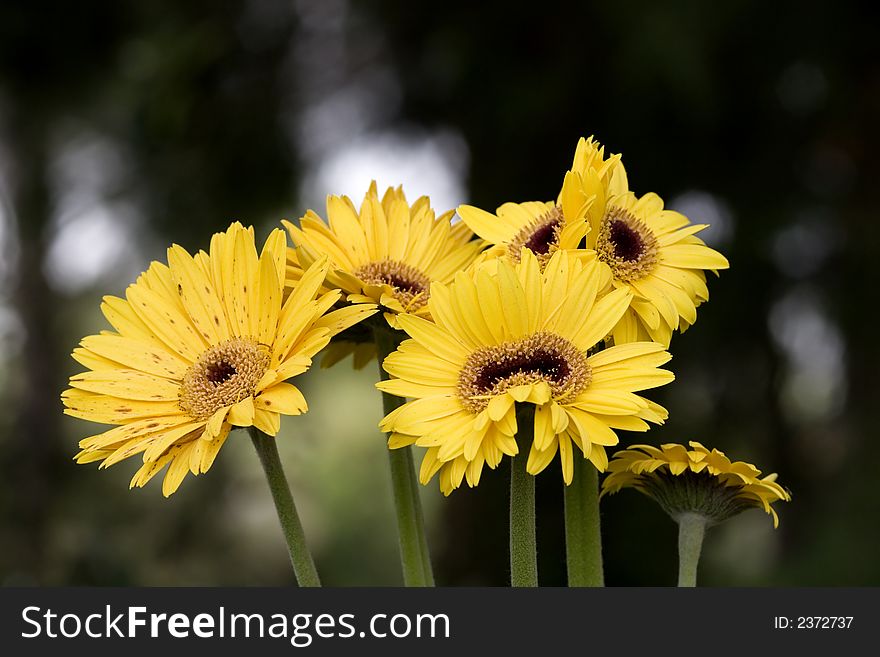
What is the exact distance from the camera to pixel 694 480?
1.56ft

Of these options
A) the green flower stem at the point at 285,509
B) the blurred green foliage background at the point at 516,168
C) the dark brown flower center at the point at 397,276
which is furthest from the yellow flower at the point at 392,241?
the blurred green foliage background at the point at 516,168

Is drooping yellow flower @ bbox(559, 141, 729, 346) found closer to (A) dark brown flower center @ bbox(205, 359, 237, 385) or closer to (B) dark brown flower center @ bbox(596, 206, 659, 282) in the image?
(B) dark brown flower center @ bbox(596, 206, 659, 282)

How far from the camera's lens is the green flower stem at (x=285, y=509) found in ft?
1.47

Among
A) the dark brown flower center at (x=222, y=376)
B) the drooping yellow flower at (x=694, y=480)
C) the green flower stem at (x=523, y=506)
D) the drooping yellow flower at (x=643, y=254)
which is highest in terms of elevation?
the drooping yellow flower at (x=643, y=254)

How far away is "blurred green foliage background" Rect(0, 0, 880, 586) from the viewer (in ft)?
5.40

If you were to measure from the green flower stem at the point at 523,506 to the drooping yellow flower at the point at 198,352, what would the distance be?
9cm

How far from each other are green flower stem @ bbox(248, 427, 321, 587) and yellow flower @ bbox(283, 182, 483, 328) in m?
0.11

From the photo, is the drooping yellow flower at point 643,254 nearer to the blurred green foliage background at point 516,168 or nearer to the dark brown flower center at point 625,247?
the dark brown flower center at point 625,247

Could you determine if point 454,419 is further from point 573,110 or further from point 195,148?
point 195,148

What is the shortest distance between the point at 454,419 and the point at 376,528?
265cm

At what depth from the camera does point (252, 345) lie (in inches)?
18.7

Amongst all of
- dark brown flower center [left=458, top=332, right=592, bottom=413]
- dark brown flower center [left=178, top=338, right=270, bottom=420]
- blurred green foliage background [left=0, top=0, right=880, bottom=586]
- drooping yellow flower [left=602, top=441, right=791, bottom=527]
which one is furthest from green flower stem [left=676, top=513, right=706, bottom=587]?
blurred green foliage background [left=0, top=0, right=880, bottom=586]

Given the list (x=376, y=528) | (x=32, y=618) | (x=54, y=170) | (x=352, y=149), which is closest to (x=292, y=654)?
(x=32, y=618)

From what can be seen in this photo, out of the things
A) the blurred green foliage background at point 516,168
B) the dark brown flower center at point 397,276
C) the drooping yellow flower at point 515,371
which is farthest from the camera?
the blurred green foliage background at point 516,168
